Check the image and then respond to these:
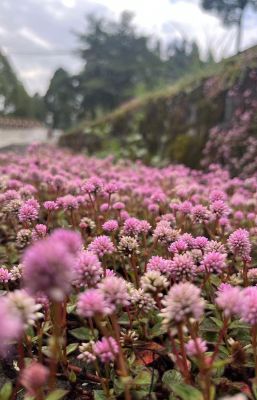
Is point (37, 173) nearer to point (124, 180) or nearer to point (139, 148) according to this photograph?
point (124, 180)

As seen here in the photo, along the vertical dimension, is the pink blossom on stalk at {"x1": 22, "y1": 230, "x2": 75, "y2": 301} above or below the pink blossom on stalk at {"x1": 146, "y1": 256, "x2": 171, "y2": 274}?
above

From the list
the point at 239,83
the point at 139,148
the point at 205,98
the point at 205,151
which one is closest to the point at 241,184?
the point at 205,151

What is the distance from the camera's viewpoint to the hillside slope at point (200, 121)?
7336 millimetres

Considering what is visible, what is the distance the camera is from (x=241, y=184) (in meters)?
5.08

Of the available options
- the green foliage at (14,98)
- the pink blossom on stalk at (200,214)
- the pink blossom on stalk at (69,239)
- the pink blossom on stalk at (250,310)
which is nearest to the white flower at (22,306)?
the pink blossom on stalk at (69,239)

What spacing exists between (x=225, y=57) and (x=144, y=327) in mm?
8107

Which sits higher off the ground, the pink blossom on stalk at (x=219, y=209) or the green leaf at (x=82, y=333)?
the pink blossom on stalk at (x=219, y=209)

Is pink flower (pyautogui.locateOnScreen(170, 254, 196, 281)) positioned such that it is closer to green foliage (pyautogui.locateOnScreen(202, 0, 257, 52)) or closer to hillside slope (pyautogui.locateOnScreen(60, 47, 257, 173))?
hillside slope (pyautogui.locateOnScreen(60, 47, 257, 173))

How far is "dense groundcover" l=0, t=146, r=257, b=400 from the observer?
46.8 inches

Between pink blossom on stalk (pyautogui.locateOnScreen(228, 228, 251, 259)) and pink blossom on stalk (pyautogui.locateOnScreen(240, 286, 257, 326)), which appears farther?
pink blossom on stalk (pyautogui.locateOnScreen(228, 228, 251, 259))

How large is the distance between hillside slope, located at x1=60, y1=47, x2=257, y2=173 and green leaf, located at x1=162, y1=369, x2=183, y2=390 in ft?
17.3

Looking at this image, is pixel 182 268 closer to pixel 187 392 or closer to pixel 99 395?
pixel 187 392

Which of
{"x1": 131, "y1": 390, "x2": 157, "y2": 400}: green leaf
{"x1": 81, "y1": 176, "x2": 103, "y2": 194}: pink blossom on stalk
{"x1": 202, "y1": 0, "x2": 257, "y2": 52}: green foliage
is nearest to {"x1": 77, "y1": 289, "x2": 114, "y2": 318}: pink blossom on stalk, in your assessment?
{"x1": 131, "y1": 390, "x2": 157, "y2": 400}: green leaf

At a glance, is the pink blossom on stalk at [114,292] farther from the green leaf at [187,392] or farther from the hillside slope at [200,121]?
the hillside slope at [200,121]
